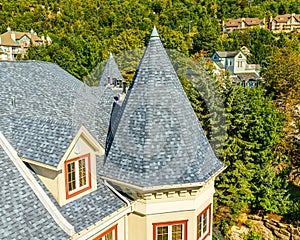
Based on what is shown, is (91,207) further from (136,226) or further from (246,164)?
(246,164)

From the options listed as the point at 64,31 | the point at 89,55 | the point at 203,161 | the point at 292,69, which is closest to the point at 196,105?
the point at 203,161

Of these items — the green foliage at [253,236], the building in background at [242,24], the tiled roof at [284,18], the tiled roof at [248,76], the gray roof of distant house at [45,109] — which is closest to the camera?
the gray roof of distant house at [45,109]

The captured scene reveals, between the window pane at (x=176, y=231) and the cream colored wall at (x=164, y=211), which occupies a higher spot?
the cream colored wall at (x=164, y=211)

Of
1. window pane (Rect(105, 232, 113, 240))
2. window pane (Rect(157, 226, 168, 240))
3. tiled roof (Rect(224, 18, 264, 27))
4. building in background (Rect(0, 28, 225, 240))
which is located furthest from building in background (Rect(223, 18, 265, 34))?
window pane (Rect(105, 232, 113, 240))

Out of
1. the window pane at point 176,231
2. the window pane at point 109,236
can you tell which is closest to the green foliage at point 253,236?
the window pane at point 176,231

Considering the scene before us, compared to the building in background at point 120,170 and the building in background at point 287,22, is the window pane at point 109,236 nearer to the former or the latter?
the building in background at point 120,170

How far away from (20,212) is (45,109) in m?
5.49

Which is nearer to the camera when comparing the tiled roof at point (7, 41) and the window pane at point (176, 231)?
the window pane at point (176, 231)

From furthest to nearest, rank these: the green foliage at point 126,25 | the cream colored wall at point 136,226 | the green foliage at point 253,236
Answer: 1. the green foliage at point 126,25
2. the green foliage at point 253,236
3. the cream colored wall at point 136,226

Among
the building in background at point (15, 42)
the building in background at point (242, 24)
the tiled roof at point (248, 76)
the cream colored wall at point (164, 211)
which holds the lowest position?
the cream colored wall at point (164, 211)

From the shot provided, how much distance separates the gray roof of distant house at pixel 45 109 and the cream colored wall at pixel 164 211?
3756 millimetres

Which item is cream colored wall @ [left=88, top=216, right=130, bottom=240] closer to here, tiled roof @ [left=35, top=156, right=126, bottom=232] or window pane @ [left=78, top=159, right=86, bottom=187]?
tiled roof @ [left=35, top=156, right=126, bottom=232]

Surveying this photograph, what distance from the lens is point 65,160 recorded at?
10094 millimetres

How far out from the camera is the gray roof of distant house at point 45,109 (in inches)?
414
